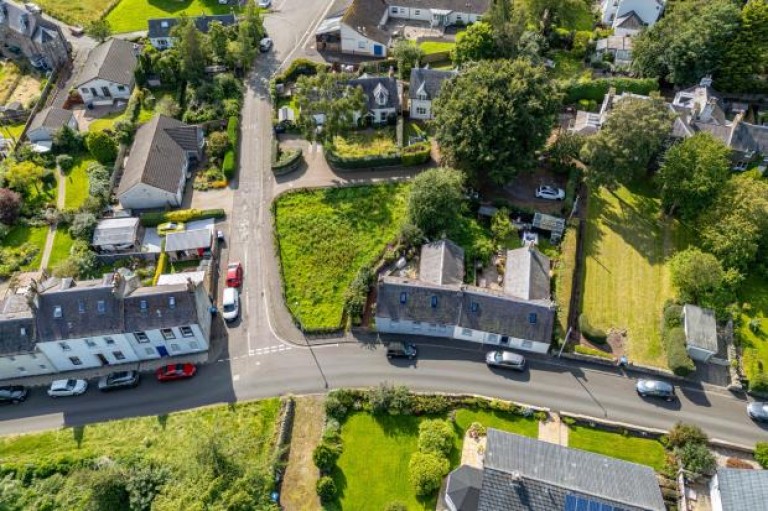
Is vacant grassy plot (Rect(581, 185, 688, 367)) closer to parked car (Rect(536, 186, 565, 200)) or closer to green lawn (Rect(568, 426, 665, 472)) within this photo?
parked car (Rect(536, 186, 565, 200))

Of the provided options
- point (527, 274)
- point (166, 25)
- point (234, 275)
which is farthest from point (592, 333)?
point (166, 25)

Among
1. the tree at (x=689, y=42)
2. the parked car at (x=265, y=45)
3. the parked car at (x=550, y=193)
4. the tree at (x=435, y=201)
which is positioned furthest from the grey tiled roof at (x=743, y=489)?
the parked car at (x=265, y=45)

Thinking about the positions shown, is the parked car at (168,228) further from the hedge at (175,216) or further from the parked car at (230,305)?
the parked car at (230,305)

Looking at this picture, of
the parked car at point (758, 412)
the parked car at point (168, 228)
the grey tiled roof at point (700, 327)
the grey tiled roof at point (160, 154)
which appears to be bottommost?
the parked car at point (758, 412)

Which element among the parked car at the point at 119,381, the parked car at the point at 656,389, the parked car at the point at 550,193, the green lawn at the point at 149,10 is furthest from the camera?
the green lawn at the point at 149,10

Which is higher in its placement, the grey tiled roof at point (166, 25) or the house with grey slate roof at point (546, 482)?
the grey tiled roof at point (166, 25)

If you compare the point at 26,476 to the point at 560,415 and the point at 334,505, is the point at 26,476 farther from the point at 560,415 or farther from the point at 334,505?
the point at 560,415
